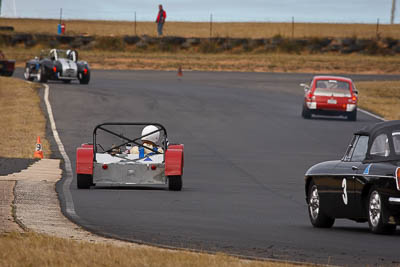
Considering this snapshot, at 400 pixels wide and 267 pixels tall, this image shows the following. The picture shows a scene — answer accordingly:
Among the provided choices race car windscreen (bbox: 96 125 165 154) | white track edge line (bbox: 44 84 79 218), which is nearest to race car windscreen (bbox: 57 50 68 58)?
white track edge line (bbox: 44 84 79 218)

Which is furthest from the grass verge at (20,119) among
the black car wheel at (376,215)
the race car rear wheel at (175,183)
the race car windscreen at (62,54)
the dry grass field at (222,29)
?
the dry grass field at (222,29)

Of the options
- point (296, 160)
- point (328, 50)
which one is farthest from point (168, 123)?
point (328, 50)

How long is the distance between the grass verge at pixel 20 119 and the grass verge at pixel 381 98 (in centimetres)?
1330

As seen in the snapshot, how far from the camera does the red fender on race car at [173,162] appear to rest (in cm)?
1789

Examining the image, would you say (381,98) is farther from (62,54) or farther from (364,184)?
(364,184)

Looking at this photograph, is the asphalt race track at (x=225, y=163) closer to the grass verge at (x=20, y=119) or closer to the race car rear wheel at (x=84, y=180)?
the race car rear wheel at (x=84, y=180)

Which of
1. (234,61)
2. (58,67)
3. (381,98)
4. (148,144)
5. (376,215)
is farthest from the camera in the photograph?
(234,61)

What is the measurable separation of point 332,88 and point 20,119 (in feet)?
38.7

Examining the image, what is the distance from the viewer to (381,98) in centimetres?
4894

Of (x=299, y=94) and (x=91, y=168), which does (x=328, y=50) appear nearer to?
(x=299, y=94)

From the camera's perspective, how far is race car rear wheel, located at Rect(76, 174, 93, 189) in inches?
706

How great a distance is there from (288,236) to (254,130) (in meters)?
22.0

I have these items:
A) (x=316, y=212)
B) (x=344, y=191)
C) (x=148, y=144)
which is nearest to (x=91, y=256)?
(x=344, y=191)

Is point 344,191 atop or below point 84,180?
atop
